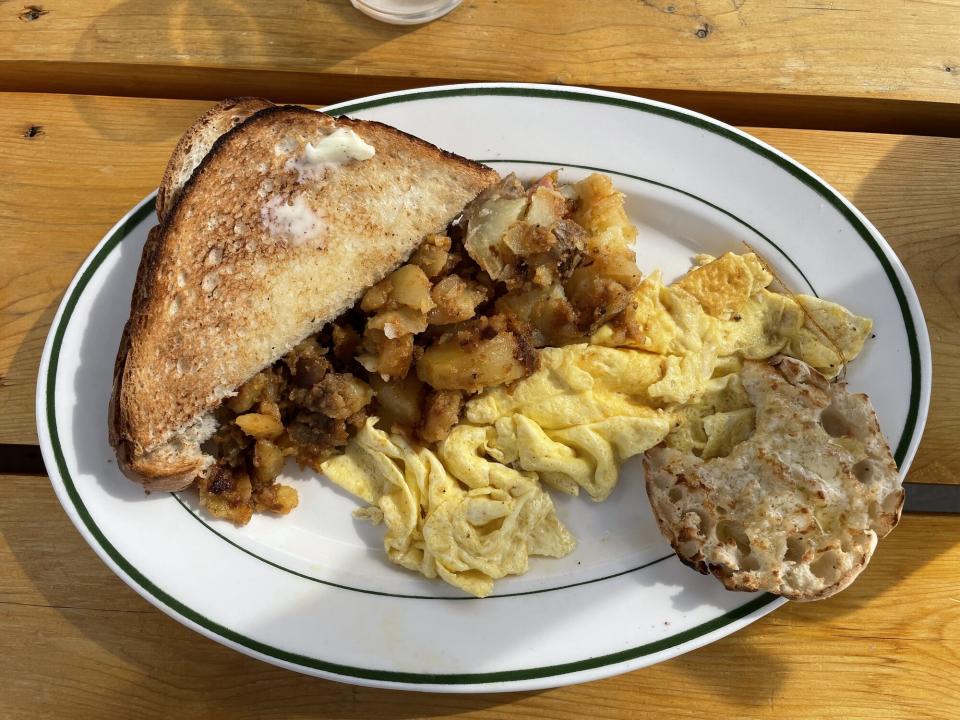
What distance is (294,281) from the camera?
2.42 meters

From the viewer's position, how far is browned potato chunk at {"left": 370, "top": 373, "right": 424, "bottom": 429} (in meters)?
2.52

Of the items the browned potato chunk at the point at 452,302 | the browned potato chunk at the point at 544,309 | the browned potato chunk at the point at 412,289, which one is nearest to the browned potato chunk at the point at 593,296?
the browned potato chunk at the point at 544,309

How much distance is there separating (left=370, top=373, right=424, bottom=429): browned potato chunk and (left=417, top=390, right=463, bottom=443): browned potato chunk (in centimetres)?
6

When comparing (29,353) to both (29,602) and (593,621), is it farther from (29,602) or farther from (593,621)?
(593,621)

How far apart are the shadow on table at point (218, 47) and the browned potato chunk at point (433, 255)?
1.02 metres

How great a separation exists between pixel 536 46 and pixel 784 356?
1735 mm

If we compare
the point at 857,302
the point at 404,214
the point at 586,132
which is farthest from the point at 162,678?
the point at 857,302

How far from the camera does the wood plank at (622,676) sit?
8.04 ft

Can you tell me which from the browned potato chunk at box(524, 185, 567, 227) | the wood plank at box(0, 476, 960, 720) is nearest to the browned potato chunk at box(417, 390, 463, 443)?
the browned potato chunk at box(524, 185, 567, 227)

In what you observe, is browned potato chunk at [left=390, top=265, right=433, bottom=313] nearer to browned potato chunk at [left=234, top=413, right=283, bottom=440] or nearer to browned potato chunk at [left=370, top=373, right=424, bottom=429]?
browned potato chunk at [left=370, top=373, right=424, bottom=429]

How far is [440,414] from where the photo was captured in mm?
2453

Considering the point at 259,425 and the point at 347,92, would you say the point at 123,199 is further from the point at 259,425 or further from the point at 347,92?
the point at 259,425

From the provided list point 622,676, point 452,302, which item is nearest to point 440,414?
point 452,302

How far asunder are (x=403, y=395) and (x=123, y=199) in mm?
1563
